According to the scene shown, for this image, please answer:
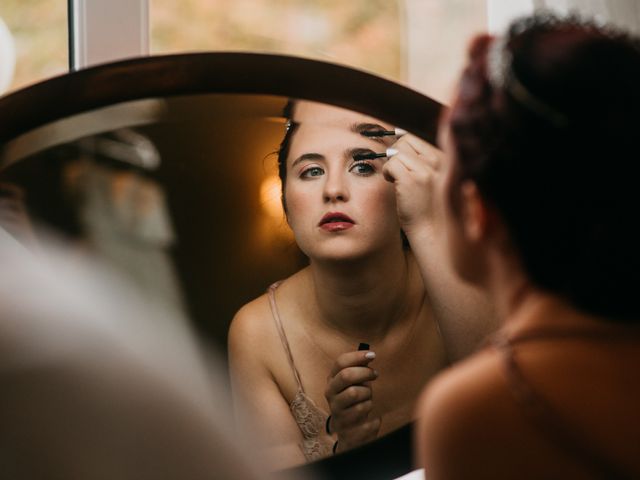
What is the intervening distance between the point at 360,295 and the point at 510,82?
0.37m

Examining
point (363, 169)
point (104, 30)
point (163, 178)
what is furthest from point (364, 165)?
point (104, 30)

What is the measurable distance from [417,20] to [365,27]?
109 millimetres

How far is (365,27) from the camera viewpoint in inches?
60.5

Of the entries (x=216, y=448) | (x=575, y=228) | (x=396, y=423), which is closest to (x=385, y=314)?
(x=396, y=423)

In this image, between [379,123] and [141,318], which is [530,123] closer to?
[379,123]

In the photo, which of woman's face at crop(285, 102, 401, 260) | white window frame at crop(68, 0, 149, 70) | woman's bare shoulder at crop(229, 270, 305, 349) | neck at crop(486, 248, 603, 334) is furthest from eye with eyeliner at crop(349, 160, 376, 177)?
white window frame at crop(68, 0, 149, 70)

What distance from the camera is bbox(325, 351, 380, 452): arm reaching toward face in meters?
0.90

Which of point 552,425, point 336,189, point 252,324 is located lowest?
point 552,425

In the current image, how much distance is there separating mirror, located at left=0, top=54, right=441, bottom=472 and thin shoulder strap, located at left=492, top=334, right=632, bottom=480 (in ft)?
1.17

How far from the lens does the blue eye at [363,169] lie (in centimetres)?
92

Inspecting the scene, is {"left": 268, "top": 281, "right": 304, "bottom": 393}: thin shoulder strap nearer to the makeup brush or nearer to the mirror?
the mirror

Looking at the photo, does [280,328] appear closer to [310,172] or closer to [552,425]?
[310,172]

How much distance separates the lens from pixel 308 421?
897mm

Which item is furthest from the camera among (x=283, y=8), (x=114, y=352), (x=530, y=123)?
(x=283, y=8)
